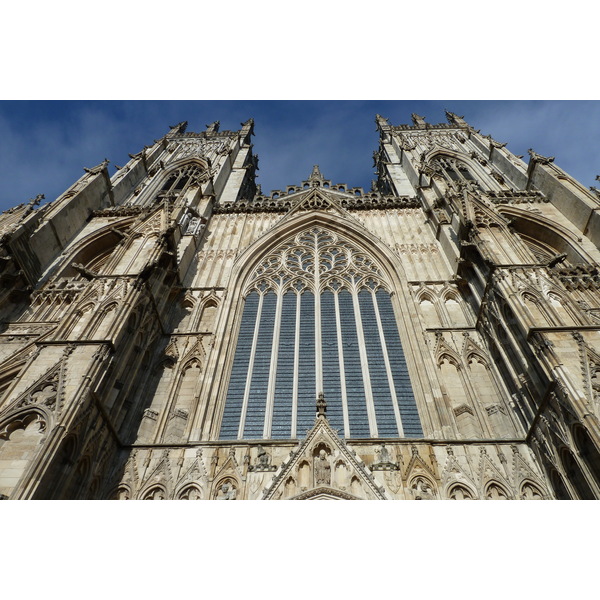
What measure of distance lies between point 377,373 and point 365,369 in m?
0.35

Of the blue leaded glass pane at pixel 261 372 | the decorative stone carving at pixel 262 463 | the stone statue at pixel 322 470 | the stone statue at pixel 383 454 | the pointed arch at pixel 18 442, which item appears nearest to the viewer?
the pointed arch at pixel 18 442

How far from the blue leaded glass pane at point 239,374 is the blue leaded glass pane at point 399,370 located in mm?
4118

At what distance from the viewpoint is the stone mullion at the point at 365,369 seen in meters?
11.1

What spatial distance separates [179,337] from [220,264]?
438cm

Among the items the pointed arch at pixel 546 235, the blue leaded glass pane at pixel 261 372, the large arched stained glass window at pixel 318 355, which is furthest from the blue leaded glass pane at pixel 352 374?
the pointed arch at pixel 546 235

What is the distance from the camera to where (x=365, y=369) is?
12.6 meters

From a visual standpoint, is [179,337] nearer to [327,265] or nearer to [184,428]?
[184,428]

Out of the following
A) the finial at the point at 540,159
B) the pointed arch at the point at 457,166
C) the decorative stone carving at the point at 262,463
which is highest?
the pointed arch at the point at 457,166

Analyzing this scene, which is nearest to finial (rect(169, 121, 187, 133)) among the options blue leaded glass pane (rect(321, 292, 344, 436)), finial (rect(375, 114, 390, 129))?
finial (rect(375, 114, 390, 129))

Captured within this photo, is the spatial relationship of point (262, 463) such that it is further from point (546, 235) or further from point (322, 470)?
point (546, 235)

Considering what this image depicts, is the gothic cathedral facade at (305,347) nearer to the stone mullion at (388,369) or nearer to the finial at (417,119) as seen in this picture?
the stone mullion at (388,369)

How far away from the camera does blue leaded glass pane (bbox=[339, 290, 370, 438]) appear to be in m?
11.1

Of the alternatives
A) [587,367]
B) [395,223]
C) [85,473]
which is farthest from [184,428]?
[395,223]

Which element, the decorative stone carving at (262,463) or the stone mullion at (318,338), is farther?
the stone mullion at (318,338)
